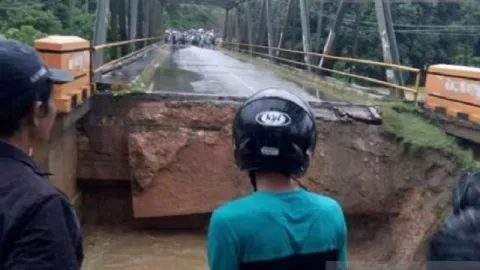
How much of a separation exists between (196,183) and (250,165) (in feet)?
32.5

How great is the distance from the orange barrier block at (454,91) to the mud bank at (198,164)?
952mm

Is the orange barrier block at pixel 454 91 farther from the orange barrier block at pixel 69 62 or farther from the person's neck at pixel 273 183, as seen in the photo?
the person's neck at pixel 273 183

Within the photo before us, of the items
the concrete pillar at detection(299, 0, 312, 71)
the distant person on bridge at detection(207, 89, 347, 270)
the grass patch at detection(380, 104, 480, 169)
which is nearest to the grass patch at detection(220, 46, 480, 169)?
the grass patch at detection(380, 104, 480, 169)

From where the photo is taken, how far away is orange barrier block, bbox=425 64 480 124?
10.7 m

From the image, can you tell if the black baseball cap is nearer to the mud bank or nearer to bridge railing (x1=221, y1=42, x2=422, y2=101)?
the mud bank

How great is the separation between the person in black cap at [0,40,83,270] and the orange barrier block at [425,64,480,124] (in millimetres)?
8870

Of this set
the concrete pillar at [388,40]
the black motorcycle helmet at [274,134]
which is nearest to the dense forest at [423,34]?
the concrete pillar at [388,40]

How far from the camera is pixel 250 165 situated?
95.8 inches

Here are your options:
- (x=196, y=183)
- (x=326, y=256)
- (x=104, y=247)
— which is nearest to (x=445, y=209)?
(x=196, y=183)

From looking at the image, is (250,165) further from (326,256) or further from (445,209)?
(445,209)

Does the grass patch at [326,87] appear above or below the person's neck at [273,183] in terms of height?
below

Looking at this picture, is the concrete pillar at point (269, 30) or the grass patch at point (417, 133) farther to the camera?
the concrete pillar at point (269, 30)

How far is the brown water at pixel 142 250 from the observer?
11.0 m

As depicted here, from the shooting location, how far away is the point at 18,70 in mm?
2182
